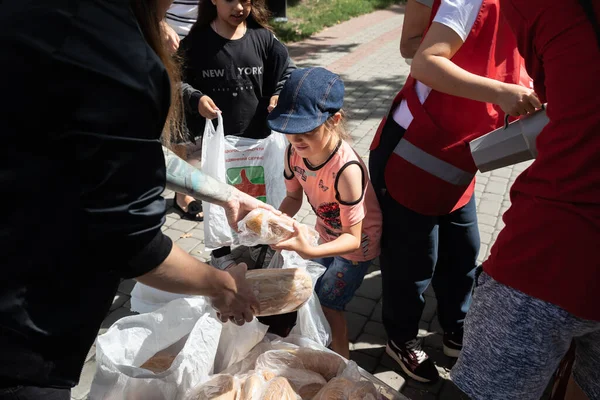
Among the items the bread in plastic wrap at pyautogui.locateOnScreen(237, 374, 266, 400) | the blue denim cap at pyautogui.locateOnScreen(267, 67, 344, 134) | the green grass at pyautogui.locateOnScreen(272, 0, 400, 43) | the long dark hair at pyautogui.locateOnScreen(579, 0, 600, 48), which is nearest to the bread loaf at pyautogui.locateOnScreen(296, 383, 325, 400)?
the bread in plastic wrap at pyautogui.locateOnScreen(237, 374, 266, 400)

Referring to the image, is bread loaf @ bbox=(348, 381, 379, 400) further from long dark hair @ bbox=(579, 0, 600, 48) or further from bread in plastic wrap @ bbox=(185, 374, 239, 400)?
long dark hair @ bbox=(579, 0, 600, 48)

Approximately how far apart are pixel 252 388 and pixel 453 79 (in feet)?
4.09

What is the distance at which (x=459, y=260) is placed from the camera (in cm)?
231

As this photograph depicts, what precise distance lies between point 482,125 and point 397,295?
2.77 feet

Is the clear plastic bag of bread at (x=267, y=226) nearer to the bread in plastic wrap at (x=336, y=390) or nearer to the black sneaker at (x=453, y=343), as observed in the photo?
the bread in plastic wrap at (x=336, y=390)

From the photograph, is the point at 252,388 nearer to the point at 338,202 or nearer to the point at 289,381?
the point at 289,381

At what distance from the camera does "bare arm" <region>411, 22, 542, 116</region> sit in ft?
5.26

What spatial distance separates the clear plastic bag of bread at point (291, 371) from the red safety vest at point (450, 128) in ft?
2.45

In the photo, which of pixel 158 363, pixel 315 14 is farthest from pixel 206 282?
pixel 315 14

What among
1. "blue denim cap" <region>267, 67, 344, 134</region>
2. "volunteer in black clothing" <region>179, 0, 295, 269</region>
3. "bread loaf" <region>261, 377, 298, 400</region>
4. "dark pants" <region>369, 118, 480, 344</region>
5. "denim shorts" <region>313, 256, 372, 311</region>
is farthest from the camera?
"volunteer in black clothing" <region>179, 0, 295, 269</region>

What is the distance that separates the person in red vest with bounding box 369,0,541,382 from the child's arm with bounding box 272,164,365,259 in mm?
133

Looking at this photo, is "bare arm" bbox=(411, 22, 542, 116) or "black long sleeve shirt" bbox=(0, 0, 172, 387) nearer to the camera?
"black long sleeve shirt" bbox=(0, 0, 172, 387)

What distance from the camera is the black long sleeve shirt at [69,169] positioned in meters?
0.94

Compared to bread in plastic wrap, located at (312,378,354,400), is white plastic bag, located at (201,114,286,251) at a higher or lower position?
higher
